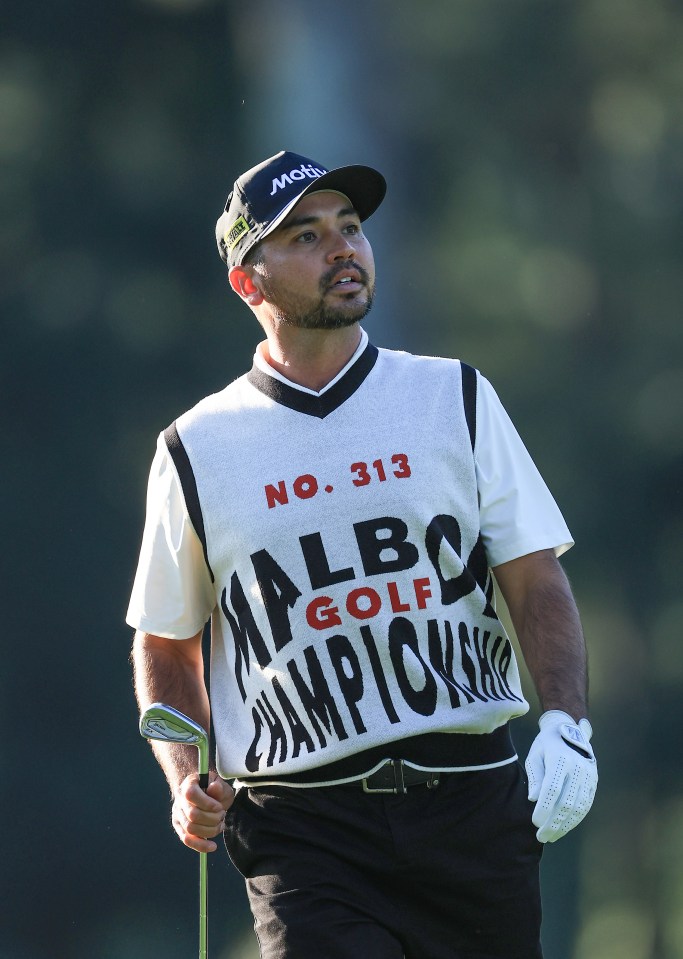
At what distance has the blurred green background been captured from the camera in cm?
540

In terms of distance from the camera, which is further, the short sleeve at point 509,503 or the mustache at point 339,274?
the mustache at point 339,274

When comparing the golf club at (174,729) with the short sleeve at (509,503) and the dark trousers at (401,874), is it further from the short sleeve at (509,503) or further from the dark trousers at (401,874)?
the short sleeve at (509,503)

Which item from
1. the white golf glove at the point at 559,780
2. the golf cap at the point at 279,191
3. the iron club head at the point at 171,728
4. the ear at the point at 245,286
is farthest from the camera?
the ear at the point at 245,286

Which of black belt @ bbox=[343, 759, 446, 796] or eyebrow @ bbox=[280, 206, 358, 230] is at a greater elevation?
eyebrow @ bbox=[280, 206, 358, 230]

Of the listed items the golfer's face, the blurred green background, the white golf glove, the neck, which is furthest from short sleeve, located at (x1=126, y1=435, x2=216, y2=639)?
the blurred green background

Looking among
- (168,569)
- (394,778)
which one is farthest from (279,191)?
(394,778)

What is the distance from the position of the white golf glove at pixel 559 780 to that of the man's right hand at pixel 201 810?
0.68 m

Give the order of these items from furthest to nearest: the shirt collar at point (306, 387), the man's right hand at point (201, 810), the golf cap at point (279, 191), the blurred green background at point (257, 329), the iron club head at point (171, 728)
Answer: the blurred green background at point (257, 329) → the golf cap at point (279, 191) → the shirt collar at point (306, 387) → the man's right hand at point (201, 810) → the iron club head at point (171, 728)

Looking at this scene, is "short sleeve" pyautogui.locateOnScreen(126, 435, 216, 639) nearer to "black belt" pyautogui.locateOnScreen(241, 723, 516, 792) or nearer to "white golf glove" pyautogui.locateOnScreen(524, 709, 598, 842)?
"black belt" pyautogui.locateOnScreen(241, 723, 516, 792)

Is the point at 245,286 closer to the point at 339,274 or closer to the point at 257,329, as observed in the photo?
the point at 339,274

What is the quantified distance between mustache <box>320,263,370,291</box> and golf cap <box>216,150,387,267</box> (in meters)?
0.18

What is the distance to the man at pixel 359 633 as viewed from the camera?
11.0ft

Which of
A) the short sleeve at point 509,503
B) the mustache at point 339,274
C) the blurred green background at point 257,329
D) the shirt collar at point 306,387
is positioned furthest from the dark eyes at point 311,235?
the blurred green background at point 257,329

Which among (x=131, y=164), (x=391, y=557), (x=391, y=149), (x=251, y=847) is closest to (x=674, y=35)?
(x=391, y=149)
